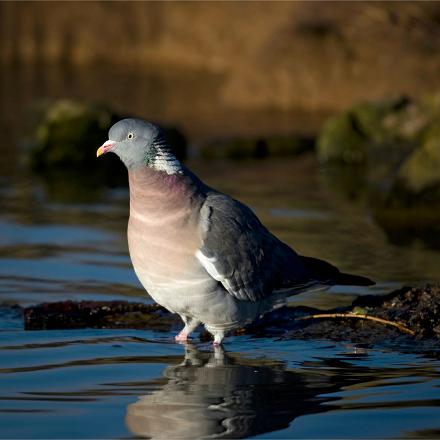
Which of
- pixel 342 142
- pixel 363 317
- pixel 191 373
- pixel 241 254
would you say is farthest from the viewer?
pixel 342 142

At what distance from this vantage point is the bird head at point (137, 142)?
7.16 metres

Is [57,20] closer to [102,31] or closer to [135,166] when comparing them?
[102,31]

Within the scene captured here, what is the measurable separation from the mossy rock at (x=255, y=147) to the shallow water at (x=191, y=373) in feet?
20.8

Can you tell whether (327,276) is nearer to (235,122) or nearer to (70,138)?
(70,138)

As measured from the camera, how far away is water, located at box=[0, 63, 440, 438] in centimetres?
596

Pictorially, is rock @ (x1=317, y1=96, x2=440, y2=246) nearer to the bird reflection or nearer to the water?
the water

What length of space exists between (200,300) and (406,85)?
1382cm

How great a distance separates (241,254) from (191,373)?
32.9 inches

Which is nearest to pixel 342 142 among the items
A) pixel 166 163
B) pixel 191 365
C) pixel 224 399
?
pixel 166 163

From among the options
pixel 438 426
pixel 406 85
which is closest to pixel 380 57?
pixel 406 85

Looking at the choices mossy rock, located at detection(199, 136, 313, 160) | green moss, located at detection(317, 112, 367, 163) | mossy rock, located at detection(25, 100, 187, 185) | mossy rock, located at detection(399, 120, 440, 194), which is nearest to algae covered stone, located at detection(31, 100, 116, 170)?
mossy rock, located at detection(25, 100, 187, 185)

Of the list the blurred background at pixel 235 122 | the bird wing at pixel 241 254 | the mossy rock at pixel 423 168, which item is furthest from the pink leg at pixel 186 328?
the mossy rock at pixel 423 168

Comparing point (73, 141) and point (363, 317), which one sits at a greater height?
point (73, 141)

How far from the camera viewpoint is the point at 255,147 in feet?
57.9
